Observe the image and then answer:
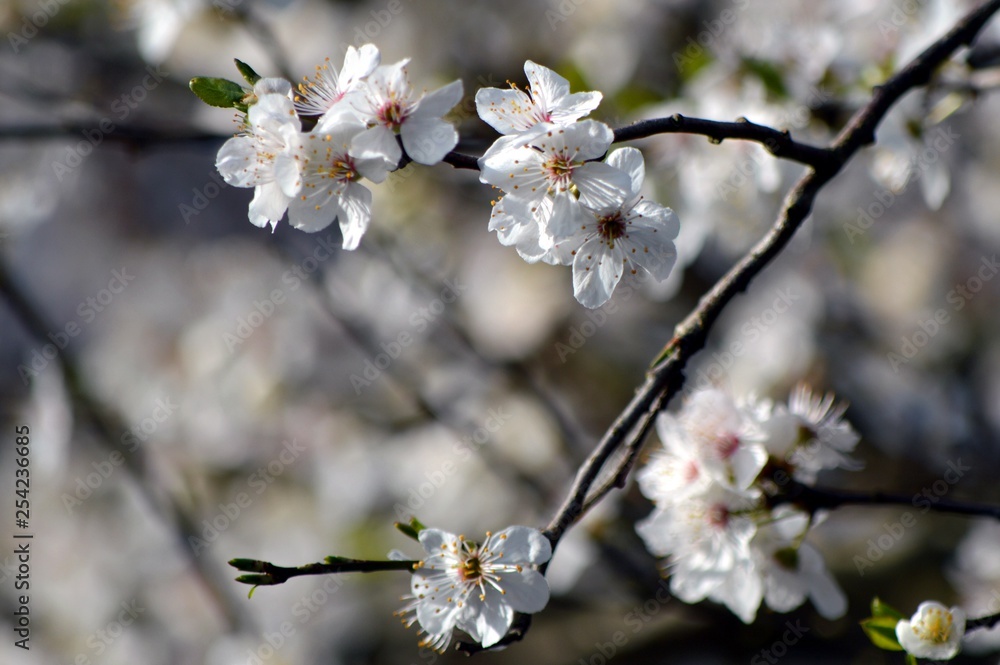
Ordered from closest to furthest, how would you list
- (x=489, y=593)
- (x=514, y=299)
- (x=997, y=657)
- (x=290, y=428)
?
(x=489, y=593), (x=997, y=657), (x=290, y=428), (x=514, y=299)

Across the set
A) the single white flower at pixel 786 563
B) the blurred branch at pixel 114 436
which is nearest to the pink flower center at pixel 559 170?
the single white flower at pixel 786 563

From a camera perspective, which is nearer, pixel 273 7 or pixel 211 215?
pixel 273 7

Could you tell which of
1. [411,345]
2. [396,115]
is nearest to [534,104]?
[396,115]

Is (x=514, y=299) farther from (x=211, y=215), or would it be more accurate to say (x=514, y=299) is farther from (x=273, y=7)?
(x=273, y=7)

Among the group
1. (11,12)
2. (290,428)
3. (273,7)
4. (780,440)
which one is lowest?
(290,428)

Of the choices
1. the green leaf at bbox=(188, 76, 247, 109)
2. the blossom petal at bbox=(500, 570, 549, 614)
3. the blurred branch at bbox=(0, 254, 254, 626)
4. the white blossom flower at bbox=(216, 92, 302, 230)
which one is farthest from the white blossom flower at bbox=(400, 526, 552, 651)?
the blurred branch at bbox=(0, 254, 254, 626)

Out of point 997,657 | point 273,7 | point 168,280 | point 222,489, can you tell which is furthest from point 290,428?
point 997,657
